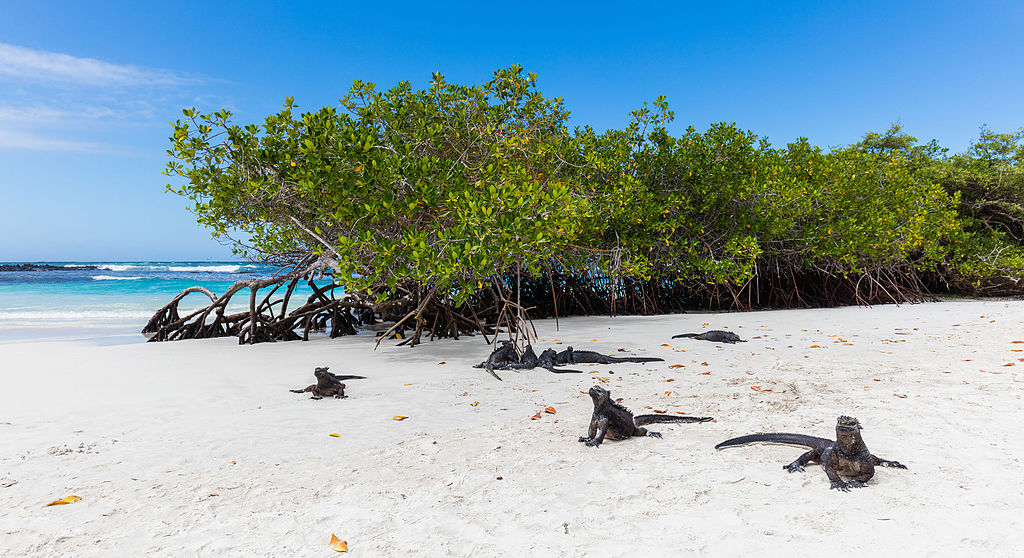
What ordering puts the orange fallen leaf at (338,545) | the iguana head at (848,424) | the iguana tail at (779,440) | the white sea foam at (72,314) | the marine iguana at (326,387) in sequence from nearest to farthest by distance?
the orange fallen leaf at (338,545) → the iguana head at (848,424) → the iguana tail at (779,440) → the marine iguana at (326,387) → the white sea foam at (72,314)

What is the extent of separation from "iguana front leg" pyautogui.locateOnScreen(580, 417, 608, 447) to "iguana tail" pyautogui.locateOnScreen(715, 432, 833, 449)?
1.98 ft

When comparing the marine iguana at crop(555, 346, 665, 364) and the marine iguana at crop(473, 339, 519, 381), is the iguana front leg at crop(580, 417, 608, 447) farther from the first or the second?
the marine iguana at crop(555, 346, 665, 364)

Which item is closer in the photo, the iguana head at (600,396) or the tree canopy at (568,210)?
the iguana head at (600,396)

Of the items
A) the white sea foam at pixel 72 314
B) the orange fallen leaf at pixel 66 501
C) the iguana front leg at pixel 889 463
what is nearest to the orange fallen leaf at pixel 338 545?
the orange fallen leaf at pixel 66 501

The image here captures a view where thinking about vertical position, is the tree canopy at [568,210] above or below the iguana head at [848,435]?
above

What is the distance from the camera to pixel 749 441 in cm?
282

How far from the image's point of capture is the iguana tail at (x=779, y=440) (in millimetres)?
2611

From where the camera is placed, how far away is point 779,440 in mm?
2754

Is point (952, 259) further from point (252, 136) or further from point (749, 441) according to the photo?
point (252, 136)

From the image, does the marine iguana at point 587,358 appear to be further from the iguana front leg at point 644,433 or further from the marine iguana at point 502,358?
the iguana front leg at point 644,433

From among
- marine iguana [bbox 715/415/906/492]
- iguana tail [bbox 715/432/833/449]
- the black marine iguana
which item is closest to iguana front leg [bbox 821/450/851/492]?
marine iguana [bbox 715/415/906/492]

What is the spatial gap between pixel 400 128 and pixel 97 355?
4.68 metres

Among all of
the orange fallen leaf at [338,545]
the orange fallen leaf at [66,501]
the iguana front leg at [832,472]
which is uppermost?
the iguana front leg at [832,472]

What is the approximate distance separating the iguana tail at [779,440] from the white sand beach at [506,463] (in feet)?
0.20
